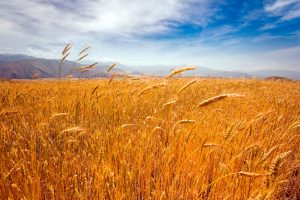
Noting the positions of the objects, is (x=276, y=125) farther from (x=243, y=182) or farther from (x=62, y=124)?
(x=62, y=124)

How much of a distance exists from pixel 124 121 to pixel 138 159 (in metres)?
1.03

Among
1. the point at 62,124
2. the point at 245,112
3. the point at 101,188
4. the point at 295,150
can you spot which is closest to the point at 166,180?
the point at 101,188

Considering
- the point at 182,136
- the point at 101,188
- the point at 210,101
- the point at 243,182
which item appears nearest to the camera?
the point at 210,101

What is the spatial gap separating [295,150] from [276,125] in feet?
1.34

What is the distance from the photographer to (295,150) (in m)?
2.47

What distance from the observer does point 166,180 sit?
158 centimetres

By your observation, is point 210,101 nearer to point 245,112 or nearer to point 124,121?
point 124,121

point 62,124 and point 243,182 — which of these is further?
point 62,124

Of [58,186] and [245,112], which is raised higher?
[245,112]

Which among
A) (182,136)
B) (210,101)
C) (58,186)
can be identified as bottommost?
(58,186)

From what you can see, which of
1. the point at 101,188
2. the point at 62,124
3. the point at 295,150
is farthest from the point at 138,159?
the point at 295,150

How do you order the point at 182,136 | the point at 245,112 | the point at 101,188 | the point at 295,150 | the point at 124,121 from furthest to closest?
the point at 245,112
the point at 124,121
the point at 295,150
the point at 182,136
the point at 101,188

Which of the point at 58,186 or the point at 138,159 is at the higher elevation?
the point at 138,159

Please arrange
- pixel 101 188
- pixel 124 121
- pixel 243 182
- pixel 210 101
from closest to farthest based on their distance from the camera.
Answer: pixel 210 101
pixel 101 188
pixel 243 182
pixel 124 121
